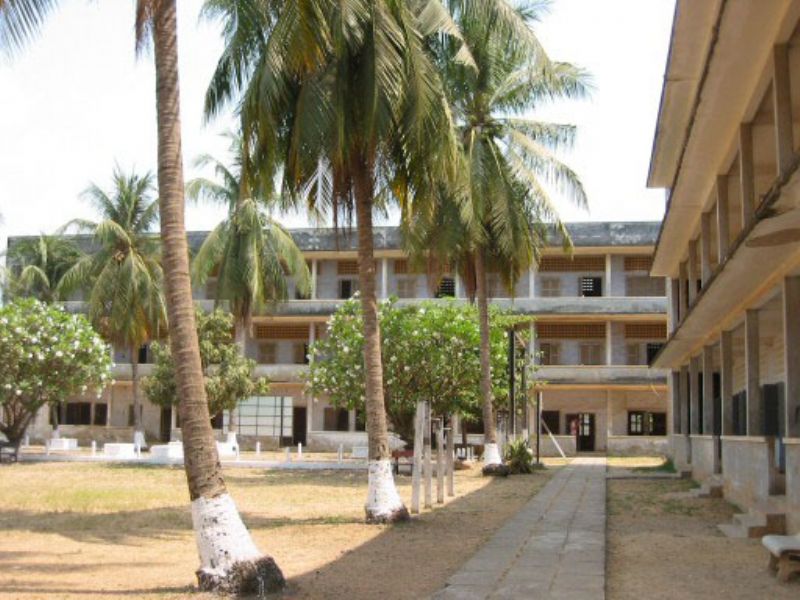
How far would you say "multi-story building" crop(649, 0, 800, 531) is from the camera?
1073cm

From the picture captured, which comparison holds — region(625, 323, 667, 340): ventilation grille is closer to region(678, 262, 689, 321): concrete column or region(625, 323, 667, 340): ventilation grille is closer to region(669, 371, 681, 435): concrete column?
region(669, 371, 681, 435): concrete column

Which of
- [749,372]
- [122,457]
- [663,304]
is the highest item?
[663,304]

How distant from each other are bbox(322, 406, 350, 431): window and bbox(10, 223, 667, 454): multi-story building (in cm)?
5

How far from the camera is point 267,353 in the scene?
5072 centimetres

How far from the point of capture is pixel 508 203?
24922mm

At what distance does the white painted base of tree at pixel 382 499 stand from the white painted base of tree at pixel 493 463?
37.6 ft

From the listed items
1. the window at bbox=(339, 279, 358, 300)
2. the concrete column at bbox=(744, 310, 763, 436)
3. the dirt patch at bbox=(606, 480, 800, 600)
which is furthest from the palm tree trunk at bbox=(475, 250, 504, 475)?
the window at bbox=(339, 279, 358, 300)

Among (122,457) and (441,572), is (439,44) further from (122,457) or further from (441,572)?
(122,457)

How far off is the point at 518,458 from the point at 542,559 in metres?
16.7

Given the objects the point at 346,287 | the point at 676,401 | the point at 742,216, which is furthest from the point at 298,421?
the point at 742,216

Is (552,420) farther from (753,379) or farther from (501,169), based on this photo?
(753,379)

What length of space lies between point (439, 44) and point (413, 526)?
25.3ft

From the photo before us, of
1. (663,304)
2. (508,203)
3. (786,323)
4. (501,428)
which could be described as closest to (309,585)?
(786,323)

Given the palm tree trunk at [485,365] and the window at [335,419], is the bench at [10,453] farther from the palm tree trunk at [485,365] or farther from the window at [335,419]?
the palm tree trunk at [485,365]
